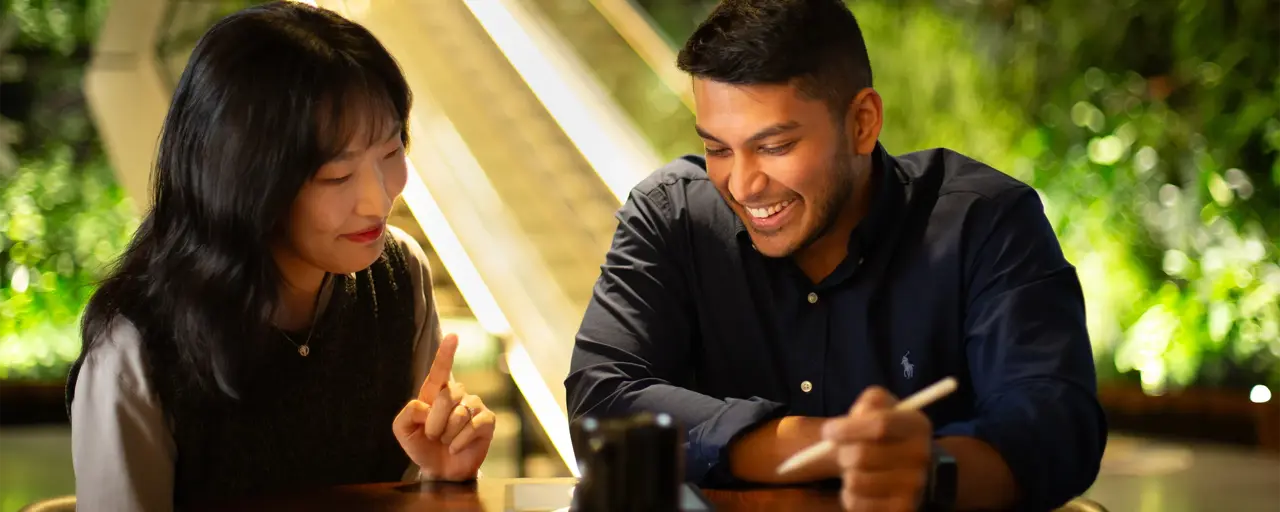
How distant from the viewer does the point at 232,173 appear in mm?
1690

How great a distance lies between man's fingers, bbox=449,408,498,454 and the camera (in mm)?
1788

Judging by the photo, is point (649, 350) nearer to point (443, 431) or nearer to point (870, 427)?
point (443, 431)

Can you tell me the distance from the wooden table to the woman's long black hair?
0.21 meters

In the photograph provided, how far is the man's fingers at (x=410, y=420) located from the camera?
5.87ft

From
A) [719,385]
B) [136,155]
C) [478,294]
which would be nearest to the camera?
[719,385]

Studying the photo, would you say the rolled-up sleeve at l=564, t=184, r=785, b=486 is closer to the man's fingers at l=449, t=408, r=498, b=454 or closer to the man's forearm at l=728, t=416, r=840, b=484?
the man's forearm at l=728, t=416, r=840, b=484

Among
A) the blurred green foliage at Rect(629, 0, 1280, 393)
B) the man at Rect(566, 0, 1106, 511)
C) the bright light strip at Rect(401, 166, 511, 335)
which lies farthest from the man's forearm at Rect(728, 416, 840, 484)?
the blurred green foliage at Rect(629, 0, 1280, 393)

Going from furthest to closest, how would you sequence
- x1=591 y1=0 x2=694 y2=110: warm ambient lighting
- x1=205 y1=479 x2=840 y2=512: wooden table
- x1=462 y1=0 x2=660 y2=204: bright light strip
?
1. x1=591 y1=0 x2=694 y2=110: warm ambient lighting
2. x1=462 y1=0 x2=660 y2=204: bright light strip
3. x1=205 y1=479 x2=840 y2=512: wooden table

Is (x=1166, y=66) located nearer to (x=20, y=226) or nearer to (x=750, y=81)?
(x=750, y=81)

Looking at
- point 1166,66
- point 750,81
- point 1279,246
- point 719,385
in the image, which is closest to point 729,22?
point 750,81

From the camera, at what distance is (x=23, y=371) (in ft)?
22.6

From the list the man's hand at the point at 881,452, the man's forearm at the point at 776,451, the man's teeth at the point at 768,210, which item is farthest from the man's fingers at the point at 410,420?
the man's hand at the point at 881,452

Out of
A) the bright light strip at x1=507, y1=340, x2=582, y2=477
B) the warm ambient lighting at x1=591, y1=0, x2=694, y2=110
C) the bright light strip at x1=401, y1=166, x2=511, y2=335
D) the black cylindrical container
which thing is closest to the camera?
the black cylindrical container

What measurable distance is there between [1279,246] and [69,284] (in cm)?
647
